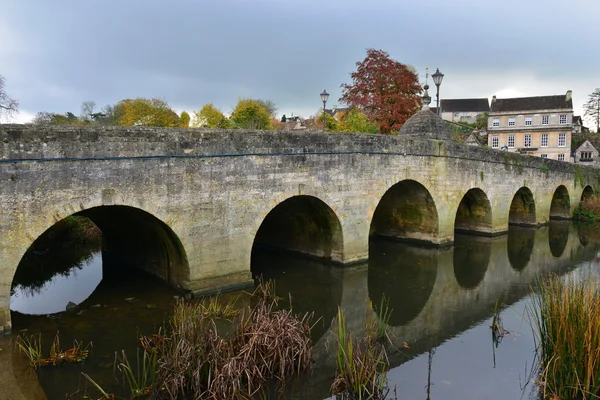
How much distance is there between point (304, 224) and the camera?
575 inches

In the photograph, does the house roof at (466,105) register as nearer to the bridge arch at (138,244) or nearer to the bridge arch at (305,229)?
the bridge arch at (305,229)

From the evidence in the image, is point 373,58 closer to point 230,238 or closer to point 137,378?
Result: point 230,238

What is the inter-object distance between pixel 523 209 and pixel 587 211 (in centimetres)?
552

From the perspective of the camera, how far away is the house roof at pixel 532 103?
49219 millimetres

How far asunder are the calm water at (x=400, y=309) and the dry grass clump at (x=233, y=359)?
524 millimetres

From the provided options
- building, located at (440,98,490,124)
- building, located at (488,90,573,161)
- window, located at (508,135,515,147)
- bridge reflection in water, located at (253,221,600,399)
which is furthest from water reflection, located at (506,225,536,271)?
building, located at (440,98,490,124)

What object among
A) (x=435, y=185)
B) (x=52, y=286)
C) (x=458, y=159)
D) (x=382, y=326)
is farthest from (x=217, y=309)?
(x=458, y=159)

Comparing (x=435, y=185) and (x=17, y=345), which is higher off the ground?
(x=435, y=185)

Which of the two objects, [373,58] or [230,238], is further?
[373,58]

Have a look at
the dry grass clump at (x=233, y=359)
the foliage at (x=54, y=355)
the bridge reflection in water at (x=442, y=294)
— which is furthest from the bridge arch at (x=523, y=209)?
the foliage at (x=54, y=355)

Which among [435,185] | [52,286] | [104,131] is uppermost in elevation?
[104,131]

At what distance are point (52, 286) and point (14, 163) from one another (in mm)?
5577

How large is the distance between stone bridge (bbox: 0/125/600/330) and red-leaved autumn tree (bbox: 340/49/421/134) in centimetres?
872

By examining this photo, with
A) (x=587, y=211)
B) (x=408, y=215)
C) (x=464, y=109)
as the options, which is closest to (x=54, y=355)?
(x=408, y=215)
